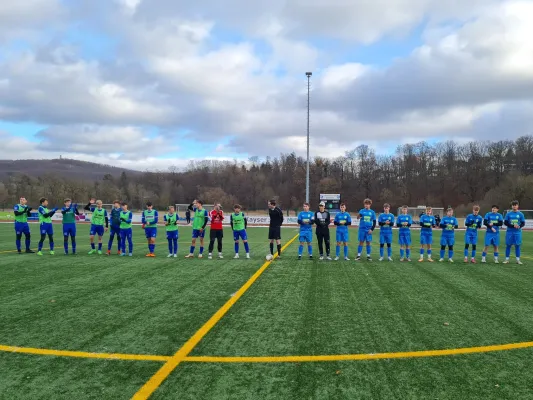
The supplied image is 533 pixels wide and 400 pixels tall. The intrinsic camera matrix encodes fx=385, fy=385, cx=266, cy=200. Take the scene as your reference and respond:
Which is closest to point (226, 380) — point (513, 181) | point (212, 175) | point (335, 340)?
point (335, 340)

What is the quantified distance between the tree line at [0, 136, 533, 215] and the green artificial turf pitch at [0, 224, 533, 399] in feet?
195

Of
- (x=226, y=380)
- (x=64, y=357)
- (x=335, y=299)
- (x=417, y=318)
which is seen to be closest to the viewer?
(x=226, y=380)

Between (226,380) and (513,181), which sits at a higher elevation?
(513,181)

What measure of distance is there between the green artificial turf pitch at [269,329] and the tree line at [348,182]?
59.5 meters

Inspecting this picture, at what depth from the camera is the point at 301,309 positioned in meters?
6.50

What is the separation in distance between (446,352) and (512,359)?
696 millimetres

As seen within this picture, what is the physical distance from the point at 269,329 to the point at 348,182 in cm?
8560

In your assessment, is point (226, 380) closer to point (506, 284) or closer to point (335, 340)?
point (335, 340)

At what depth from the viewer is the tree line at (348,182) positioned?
7519 centimetres

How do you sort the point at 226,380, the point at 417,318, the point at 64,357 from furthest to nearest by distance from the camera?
the point at 417,318
the point at 64,357
the point at 226,380

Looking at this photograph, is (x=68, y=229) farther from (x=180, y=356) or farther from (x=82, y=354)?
(x=180, y=356)

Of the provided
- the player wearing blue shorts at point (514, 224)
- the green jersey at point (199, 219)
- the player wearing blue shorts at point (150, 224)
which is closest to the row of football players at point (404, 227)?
the player wearing blue shorts at point (514, 224)

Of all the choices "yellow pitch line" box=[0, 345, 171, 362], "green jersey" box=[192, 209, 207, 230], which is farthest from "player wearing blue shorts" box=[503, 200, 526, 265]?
"yellow pitch line" box=[0, 345, 171, 362]

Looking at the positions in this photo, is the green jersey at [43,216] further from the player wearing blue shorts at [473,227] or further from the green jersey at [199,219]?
the player wearing blue shorts at [473,227]
